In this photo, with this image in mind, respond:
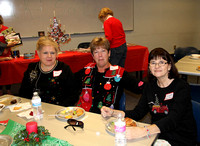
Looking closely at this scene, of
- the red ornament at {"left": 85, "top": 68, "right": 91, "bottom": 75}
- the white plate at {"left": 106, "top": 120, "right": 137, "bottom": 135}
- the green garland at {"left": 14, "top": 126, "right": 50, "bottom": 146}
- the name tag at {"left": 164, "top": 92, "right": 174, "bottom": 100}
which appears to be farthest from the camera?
the red ornament at {"left": 85, "top": 68, "right": 91, "bottom": 75}

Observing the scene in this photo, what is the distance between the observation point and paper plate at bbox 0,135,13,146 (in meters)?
1.15

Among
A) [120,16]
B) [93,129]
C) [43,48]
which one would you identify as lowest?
[93,129]

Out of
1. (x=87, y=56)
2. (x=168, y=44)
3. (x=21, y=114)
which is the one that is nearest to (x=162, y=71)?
(x=21, y=114)

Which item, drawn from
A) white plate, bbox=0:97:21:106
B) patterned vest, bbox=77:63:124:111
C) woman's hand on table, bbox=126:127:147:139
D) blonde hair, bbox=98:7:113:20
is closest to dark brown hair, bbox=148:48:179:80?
patterned vest, bbox=77:63:124:111

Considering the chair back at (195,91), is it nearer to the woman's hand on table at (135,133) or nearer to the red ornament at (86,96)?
the red ornament at (86,96)

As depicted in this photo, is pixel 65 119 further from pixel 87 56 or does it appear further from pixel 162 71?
pixel 87 56

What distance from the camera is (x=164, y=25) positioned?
7523mm

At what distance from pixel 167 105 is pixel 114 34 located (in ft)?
8.62

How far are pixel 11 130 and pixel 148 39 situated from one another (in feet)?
21.8

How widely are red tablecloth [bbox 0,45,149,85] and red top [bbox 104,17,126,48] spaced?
0.49 m

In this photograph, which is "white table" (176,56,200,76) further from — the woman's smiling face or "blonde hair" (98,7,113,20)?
"blonde hair" (98,7,113,20)

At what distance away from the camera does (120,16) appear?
630 centimetres

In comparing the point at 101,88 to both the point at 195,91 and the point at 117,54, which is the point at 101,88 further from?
the point at 117,54

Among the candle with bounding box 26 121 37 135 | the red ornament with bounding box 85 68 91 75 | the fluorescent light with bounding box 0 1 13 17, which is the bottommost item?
the candle with bounding box 26 121 37 135
